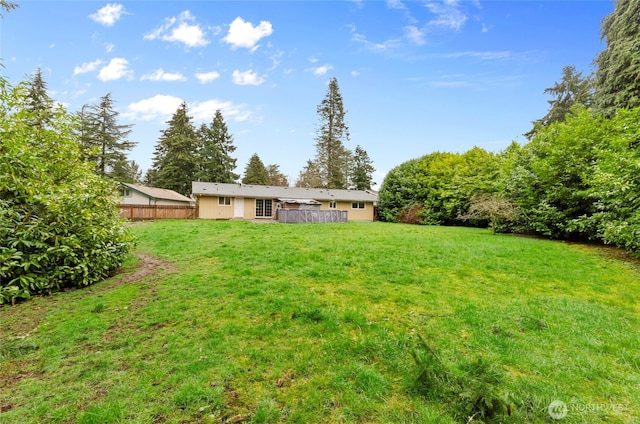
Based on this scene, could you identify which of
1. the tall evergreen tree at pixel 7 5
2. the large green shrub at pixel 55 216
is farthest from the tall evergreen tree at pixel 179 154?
the large green shrub at pixel 55 216

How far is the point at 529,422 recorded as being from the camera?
1.94 metres

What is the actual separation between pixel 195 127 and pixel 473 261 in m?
35.3

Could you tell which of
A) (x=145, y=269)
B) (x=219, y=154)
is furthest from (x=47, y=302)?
(x=219, y=154)

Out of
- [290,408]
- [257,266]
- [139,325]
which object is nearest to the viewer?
[290,408]

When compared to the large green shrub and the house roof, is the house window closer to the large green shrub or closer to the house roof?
the house roof

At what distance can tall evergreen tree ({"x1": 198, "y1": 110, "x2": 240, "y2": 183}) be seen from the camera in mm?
33656

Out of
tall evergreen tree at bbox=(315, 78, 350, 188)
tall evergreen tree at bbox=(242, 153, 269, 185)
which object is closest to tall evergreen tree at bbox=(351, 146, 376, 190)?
tall evergreen tree at bbox=(315, 78, 350, 188)

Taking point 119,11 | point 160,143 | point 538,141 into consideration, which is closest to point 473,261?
point 538,141

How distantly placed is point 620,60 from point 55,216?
2369cm

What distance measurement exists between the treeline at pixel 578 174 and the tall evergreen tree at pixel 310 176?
16701mm

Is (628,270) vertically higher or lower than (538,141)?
lower

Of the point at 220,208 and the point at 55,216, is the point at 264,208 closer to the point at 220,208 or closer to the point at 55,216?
the point at 220,208

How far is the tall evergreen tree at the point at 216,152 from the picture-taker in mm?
33656

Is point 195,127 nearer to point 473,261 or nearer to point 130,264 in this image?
point 130,264
